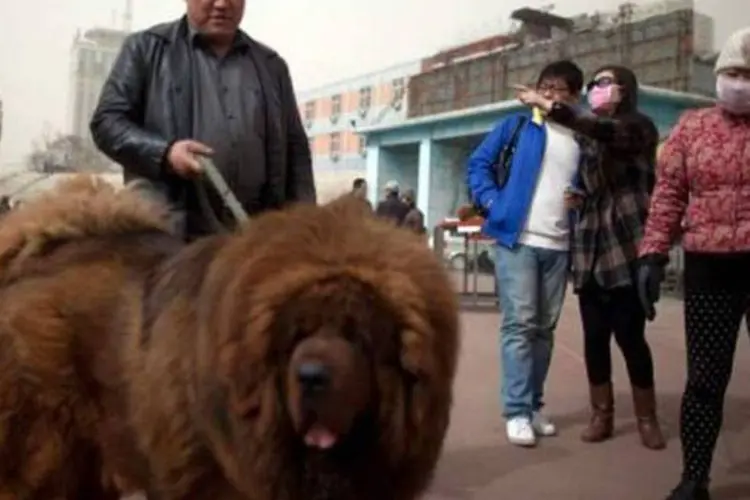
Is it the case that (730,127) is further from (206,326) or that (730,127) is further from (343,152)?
(343,152)

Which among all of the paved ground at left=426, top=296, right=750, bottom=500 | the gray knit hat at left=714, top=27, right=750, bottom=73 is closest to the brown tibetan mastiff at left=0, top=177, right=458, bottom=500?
the paved ground at left=426, top=296, right=750, bottom=500

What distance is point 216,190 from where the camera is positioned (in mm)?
2547

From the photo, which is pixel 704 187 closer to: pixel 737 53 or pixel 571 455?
pixel 737 53

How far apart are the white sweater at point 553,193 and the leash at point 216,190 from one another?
212cm

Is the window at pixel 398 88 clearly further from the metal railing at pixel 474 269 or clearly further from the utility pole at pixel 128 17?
the utility pole at pixel 128 17

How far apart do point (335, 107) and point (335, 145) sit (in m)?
0.71

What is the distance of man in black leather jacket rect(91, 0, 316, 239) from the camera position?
268cm

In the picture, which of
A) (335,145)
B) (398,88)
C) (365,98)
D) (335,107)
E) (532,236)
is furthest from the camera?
(398,88)

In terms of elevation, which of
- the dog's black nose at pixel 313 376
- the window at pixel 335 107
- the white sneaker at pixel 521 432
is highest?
the window at pixel 335 107

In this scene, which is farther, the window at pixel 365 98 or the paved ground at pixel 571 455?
the window at pixel 365 98

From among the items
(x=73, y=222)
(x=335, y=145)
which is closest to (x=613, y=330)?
(x=73, y=222)

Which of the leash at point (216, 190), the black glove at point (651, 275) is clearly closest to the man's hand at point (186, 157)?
the leash at point (216, 190)

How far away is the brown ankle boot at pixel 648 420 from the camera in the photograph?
4480mm

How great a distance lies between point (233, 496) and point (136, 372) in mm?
358
